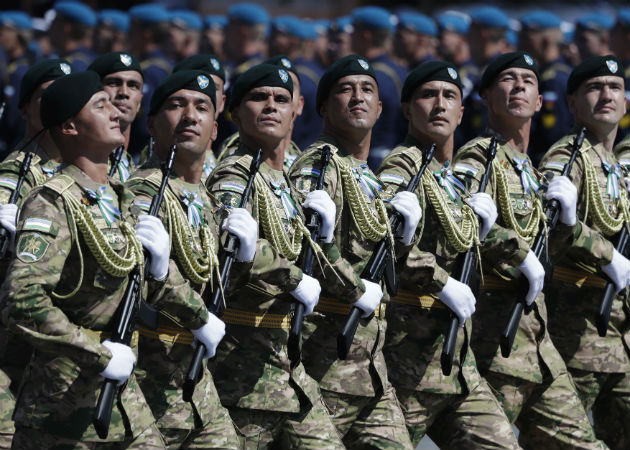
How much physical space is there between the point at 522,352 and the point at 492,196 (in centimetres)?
85

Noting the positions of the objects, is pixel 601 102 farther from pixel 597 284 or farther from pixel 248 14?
pixel 248 14

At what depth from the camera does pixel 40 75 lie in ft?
25.1

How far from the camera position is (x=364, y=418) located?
264 inches

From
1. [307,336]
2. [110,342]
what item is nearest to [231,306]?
[307,336]

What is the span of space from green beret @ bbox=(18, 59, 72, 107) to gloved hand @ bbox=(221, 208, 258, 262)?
1943 millimetres

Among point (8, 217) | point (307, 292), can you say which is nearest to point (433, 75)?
point (307, 292)

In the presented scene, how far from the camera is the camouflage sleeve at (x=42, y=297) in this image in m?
5.16

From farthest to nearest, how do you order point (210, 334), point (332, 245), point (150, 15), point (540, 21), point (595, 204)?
point (150, 15)
point (540, 21)
point (595, 204)
point (332, 245)
point (210, 334)

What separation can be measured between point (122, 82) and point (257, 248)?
6.54ft

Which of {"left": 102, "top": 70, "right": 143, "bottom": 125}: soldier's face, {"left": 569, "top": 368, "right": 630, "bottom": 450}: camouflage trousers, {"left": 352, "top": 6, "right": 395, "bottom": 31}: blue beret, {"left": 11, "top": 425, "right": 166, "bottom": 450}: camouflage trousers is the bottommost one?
{"left": 569, "top": 368, "right": 630, "bottom": 450}: camouflage trousers

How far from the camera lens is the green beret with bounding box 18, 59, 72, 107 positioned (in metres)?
7.62

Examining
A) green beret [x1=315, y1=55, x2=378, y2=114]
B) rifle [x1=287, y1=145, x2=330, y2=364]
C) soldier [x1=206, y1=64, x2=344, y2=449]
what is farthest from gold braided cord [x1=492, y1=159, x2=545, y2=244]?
soldier [x1=206, y1=64, x2=344, y2=449]

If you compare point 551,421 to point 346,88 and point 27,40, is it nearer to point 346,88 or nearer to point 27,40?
point 346,88

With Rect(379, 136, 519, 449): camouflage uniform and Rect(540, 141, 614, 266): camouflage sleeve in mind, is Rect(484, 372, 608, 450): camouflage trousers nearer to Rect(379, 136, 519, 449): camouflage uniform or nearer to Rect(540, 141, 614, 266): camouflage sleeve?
Rect(379, 136, 519, 449): camouflage uniform
